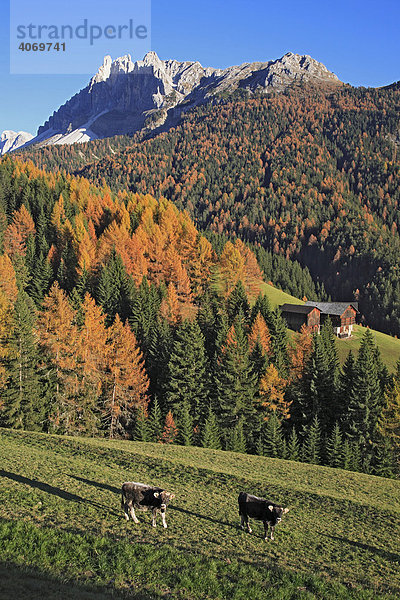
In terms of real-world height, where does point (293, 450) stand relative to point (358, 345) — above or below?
below

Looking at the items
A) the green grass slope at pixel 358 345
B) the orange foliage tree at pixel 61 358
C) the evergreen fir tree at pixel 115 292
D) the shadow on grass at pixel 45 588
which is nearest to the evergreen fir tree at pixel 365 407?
the green grass slope at pixel 358 345

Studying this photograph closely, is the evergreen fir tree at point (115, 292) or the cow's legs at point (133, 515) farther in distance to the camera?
the evergreen fir tree at point (115, 292)

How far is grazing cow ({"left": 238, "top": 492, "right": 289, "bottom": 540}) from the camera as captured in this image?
50.8 ft

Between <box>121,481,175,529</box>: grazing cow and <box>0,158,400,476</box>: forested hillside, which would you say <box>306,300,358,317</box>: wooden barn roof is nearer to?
<box>0,158,400,476</box>: forested hillside

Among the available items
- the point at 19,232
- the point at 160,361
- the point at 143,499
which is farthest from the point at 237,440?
the point at 19,232

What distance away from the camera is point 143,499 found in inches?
600

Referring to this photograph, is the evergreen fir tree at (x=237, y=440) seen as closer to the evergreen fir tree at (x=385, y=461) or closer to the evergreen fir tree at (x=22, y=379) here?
the evergreen fir tree at (x=385, y=461)

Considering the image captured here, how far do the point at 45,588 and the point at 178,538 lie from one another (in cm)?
561

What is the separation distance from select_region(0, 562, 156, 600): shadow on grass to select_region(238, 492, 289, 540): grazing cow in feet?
20.8

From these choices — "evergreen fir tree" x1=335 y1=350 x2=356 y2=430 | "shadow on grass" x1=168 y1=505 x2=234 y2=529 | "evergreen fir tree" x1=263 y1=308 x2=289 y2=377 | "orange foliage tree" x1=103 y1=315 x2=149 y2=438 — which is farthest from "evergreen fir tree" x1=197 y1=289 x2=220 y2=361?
"shadow on grass" x1=168 y1=505 x2=234 y2=529

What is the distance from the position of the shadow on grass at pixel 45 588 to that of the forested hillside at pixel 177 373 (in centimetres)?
3405

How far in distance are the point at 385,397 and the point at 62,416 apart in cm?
4031

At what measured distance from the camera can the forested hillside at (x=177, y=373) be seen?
45125 millimetres

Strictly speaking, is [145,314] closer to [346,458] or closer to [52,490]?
[346,458]
